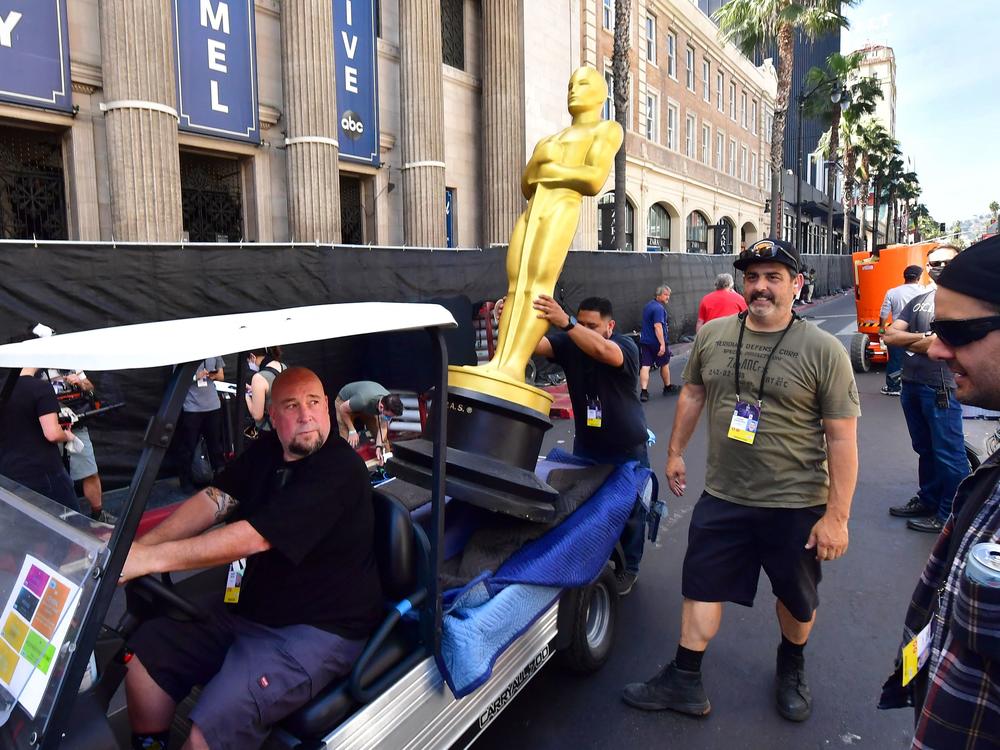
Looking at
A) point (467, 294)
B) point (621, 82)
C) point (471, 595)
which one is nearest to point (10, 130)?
point (467, 294)

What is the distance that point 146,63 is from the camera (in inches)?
340

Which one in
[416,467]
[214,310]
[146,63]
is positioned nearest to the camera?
[416,467]

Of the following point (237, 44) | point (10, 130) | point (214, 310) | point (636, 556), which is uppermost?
point (237, 44)

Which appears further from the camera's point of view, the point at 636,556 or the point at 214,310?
the point at 214,310

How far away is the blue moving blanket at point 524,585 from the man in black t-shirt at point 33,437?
2964mm

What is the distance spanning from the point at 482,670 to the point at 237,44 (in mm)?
10839

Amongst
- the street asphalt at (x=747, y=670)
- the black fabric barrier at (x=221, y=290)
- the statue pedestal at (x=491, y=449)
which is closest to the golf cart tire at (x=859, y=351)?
the black fabric barrier at (x=221, y=290)

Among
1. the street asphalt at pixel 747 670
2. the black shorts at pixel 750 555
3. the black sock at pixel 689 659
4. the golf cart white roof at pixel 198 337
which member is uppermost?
the golf cart white roof at pixel 198 337

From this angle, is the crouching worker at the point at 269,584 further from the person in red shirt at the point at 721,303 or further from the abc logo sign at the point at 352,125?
the abc logo sign at the point at 352,125

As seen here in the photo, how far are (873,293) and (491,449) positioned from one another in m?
11.6

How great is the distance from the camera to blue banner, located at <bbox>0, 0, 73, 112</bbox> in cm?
785

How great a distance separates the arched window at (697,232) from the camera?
1228 inches

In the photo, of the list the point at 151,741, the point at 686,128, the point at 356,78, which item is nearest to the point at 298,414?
the point at 151,741

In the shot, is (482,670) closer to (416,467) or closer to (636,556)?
(416,467)
